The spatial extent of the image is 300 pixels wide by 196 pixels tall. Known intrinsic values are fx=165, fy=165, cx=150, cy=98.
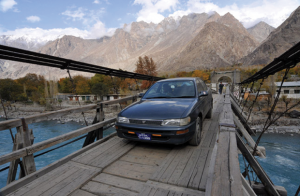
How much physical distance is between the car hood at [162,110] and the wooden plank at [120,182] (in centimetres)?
128

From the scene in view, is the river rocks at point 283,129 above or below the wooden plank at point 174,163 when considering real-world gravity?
below

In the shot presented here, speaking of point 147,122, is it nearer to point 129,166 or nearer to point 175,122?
point 175,122

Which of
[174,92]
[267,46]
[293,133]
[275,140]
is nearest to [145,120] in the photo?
[174,92]

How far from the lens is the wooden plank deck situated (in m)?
2.37

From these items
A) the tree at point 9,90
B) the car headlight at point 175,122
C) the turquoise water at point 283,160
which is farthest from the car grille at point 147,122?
the tree at point 9,90

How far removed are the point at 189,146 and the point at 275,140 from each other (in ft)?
110

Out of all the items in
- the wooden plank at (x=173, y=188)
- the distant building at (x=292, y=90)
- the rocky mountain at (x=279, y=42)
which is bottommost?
the distant building at (x=292, y=90)

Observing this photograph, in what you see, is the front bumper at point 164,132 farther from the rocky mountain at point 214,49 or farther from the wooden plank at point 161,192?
the rocky mountain at point 214,49

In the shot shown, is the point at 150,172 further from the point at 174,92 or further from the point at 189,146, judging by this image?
the point at 174,92

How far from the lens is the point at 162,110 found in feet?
12.0

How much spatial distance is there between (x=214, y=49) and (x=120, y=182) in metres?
178

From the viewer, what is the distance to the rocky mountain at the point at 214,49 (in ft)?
492

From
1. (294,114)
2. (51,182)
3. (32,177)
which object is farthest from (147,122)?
(294,114)

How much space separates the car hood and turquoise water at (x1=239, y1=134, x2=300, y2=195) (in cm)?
1763
